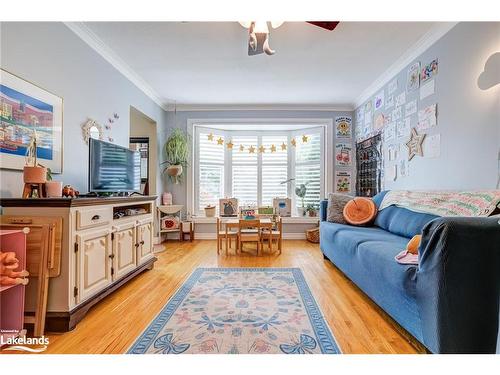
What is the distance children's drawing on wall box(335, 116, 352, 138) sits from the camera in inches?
196

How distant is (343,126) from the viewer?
4.99m

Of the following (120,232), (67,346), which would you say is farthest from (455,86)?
(67,346)

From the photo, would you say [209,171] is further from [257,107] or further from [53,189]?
[53,189]

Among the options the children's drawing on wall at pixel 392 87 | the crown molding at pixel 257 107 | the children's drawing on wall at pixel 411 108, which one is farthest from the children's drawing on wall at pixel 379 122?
the crown molding at pixel 257 107

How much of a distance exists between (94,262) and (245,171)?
3.73 metres

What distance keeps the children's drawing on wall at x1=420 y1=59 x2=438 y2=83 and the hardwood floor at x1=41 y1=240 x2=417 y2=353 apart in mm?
2198

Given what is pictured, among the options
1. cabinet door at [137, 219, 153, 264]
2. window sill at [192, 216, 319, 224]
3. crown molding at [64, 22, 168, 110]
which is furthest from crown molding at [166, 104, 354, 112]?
cabinet door at [137, 219, 153, 264]

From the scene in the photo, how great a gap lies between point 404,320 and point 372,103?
338cm

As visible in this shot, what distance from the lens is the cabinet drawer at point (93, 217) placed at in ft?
6.16

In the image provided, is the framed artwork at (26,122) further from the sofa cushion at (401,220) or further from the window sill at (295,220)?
the sofa cushion at (401,220)

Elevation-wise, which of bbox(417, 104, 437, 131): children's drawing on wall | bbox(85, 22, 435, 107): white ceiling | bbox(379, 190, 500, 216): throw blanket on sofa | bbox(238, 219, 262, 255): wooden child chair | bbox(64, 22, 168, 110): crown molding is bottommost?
bbox(238, 219, 262, 255): wooden child chair

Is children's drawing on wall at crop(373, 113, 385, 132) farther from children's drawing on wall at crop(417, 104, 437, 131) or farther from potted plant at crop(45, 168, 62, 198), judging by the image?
potted plant at crop(45, 168, 62, 198)
